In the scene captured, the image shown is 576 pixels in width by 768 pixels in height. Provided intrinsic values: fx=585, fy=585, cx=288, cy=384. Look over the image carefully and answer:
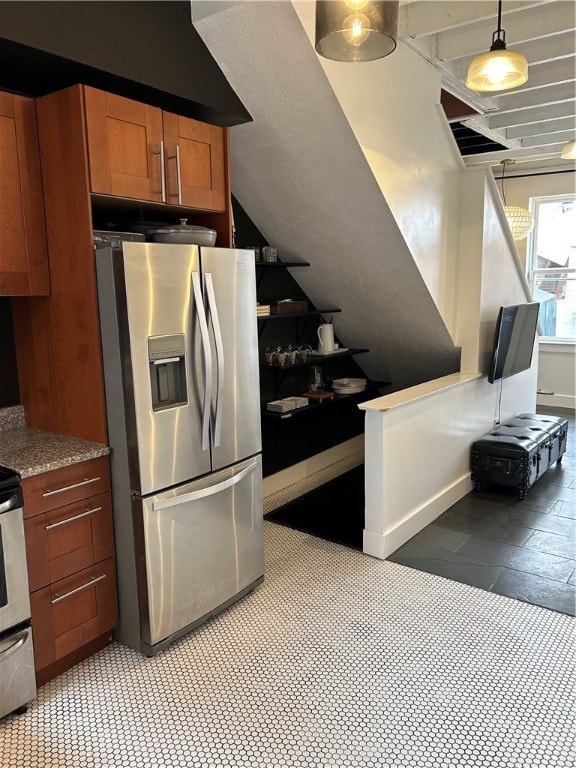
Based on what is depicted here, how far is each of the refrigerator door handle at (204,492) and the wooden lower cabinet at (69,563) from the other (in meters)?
0.25

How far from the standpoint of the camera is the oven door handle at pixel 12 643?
2.10 m

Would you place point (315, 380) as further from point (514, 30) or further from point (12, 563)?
point (12, 563)

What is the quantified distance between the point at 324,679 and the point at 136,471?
1.14 m

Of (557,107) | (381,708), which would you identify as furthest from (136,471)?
(557,107)

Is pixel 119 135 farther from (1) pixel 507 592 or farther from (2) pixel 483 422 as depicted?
(2) pixel 483 422

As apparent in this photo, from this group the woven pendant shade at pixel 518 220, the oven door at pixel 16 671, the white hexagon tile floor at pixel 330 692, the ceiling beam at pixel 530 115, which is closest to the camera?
the white hexagon tile floor at pixel 330 692

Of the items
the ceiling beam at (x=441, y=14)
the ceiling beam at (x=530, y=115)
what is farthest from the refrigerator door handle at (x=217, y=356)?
the ceiling beam at (x=530, y=115)

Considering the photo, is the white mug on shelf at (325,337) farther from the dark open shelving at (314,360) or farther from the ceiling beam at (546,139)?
the ceiling beam at (546,139)

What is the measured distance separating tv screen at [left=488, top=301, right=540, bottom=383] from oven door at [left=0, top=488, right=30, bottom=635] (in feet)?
11.0

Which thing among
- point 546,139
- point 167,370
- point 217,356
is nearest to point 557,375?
point 546,139

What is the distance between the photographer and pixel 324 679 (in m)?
2.38

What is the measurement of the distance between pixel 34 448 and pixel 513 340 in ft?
11.6

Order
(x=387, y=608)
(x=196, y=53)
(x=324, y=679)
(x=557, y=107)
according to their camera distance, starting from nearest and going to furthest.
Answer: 1. (x=324, y=679)
2. (x=196, y=53)
3. (x=387, y=608)
4. (x=557, y=107)

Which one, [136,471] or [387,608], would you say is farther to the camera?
[387,608]
